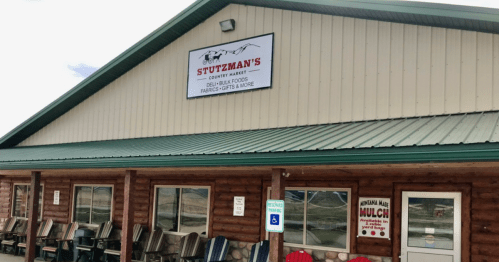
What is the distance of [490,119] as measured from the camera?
7.27 meters

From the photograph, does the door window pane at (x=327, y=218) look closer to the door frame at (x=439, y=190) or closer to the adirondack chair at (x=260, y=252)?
the adirondack chair at (x=260, y=252)

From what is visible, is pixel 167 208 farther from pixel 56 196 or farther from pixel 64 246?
pixel 56 196

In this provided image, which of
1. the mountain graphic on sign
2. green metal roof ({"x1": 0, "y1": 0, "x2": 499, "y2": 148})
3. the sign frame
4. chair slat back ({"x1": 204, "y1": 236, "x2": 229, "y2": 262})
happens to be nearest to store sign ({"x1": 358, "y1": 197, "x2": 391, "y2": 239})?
the sign frame

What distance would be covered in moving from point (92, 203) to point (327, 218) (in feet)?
24.1

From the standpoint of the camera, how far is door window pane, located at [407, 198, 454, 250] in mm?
7973

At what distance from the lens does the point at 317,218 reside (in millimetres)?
9562

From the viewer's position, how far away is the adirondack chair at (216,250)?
10352 mm

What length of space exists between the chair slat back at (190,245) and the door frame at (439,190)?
13.9 ft

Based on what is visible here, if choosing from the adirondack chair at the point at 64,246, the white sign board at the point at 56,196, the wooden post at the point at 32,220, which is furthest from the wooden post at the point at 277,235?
the white sign board at the point at 56,196

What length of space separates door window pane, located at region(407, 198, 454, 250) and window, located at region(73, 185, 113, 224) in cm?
804

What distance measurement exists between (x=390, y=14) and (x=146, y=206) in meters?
7.17

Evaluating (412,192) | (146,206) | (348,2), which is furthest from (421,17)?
(146,206)

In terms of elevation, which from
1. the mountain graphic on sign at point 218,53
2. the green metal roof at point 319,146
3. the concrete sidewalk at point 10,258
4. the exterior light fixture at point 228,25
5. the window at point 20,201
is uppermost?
the exterior light fixture at point 228,25

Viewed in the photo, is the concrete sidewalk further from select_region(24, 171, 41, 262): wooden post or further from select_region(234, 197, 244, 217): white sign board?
select_region(234, 197, 244, 217): white sign board
